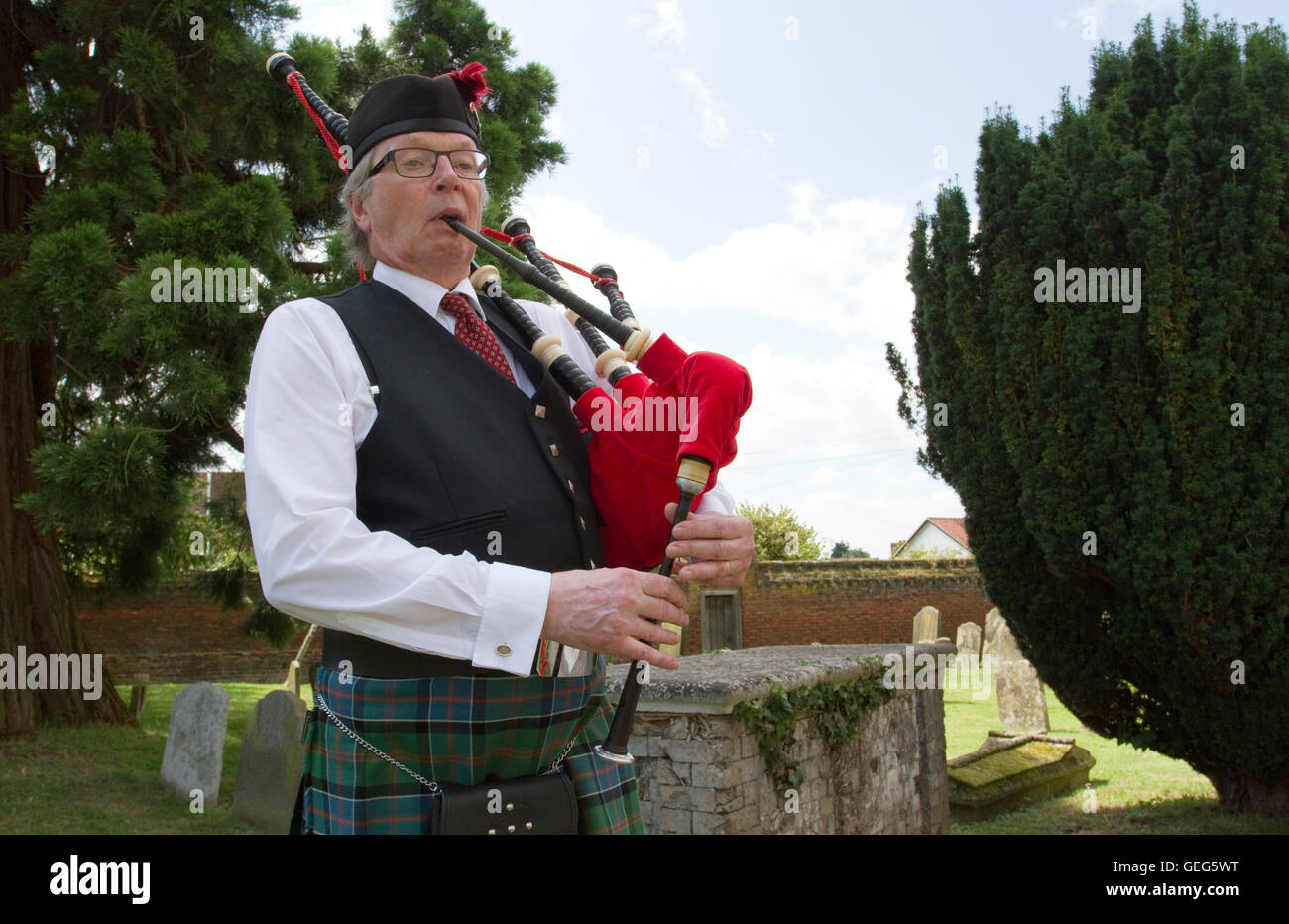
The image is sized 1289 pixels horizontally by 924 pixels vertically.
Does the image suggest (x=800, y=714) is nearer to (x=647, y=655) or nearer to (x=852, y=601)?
(x=647, y=655)

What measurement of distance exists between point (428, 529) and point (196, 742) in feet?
21.8

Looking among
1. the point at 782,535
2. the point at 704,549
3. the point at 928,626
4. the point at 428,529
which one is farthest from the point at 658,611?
the point at 782,535

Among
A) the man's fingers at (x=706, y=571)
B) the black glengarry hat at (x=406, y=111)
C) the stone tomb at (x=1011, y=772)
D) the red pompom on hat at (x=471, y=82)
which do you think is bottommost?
the stone tomb at (x=1011, y=772)

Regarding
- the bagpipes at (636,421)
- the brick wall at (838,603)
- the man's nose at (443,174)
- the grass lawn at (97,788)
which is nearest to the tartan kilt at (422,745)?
the bagpipes at (636,421)

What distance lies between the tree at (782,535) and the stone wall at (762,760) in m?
20.3

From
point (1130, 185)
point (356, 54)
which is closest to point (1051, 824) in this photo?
point (1130, 185)

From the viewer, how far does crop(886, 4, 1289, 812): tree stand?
6.18 meters

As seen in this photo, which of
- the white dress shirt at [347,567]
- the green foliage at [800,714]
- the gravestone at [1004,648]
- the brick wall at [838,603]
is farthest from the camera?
the brick wall at [838,603]

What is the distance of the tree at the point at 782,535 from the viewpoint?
2706 centimetres

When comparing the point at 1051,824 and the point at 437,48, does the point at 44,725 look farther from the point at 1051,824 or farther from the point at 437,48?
the point at 1051,824

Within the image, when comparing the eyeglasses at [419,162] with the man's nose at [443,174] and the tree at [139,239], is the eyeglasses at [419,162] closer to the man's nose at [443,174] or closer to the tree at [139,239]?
the man's nose at [443,174]

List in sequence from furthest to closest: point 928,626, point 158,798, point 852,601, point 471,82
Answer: point 852,601 → point 928,626 → point 158,798 → point 471,82

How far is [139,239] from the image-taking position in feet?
20.9
